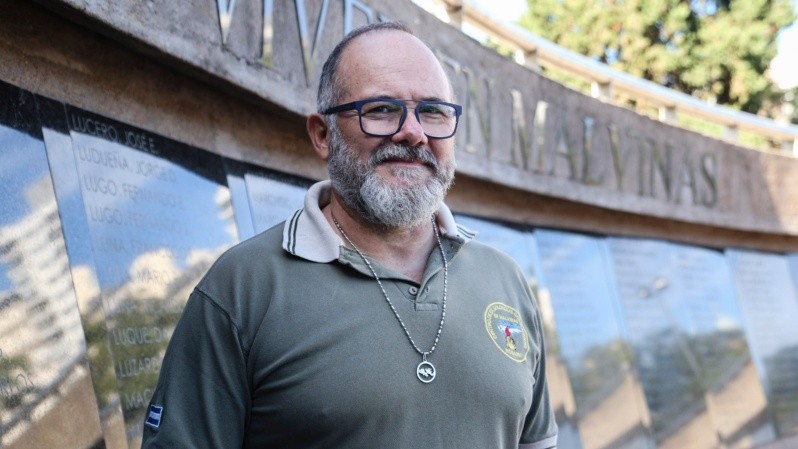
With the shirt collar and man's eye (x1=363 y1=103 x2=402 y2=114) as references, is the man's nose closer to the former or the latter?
man's eye (x1=363 y1=103 x2=402 y2=114)

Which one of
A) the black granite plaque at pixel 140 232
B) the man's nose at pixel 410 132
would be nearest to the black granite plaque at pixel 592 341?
the black granite plaque at pixel 140 232

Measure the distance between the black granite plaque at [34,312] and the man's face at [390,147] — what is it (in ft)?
3.77

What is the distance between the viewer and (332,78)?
2.51 metres

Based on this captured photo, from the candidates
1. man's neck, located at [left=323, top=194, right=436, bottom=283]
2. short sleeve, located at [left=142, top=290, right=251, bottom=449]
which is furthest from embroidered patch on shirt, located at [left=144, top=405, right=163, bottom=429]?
man's neck, located at [left=323, top=194, right=436, bottom=283]

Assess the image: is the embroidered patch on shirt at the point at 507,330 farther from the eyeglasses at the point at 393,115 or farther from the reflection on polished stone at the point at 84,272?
the reflection on polished stone at the point at 84,272

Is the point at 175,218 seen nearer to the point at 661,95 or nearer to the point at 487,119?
the point at 487,119

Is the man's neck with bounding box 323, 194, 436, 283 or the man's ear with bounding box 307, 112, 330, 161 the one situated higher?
the man's ear with bounding box 307, 112, 330, 161

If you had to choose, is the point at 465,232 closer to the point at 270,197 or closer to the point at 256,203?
the point at 256,203

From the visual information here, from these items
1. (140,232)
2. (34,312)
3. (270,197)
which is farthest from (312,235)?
(270,197)

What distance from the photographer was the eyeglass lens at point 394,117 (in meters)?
2.38

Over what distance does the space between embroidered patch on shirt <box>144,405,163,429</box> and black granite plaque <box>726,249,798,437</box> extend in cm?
881

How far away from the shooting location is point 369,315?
2221 millimetres

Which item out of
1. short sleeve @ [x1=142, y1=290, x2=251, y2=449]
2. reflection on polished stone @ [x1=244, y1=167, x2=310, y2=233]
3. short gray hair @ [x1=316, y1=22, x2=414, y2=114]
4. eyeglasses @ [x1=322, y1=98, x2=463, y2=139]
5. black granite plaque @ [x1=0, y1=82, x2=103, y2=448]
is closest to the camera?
short sleeve @ [x1=142, y1=290, x2=251, y2=449]

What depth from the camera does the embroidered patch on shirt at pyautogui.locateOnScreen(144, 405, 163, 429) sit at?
6.86 ft
